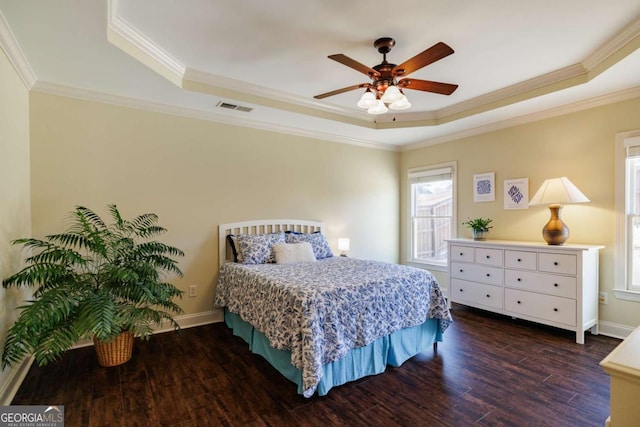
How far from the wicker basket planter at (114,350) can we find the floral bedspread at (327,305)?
962mm

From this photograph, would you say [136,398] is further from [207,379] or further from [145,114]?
[145,114]

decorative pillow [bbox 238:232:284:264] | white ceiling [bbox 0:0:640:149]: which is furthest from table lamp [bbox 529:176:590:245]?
decorative pillow [bbox 238:232:284:264]

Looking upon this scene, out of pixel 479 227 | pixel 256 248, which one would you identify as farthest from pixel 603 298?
pixel 256 248

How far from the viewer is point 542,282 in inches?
133

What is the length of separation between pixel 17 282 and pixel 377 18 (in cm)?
311

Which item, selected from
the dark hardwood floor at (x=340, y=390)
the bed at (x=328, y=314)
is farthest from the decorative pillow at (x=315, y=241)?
the dark hardwood floor at (x=340, y=390)

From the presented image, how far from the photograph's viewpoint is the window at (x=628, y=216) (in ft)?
10.4

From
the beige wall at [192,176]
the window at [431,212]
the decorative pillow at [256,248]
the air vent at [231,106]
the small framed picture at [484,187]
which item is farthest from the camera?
the window at [431,212]

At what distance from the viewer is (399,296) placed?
106 inches

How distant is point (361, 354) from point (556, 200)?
265cm

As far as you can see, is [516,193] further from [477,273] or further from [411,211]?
[411,211]

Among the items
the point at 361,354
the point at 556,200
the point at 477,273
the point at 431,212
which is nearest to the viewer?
the point at 361,354

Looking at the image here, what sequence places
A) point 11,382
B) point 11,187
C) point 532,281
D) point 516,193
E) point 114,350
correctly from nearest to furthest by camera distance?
point 11,382, point 11,187, point 114,350, point 532,281, point 516,193

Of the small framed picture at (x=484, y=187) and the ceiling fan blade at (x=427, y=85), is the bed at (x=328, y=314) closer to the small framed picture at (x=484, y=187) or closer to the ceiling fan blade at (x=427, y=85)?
the ceiling fan blade at (x=427, y=85)
